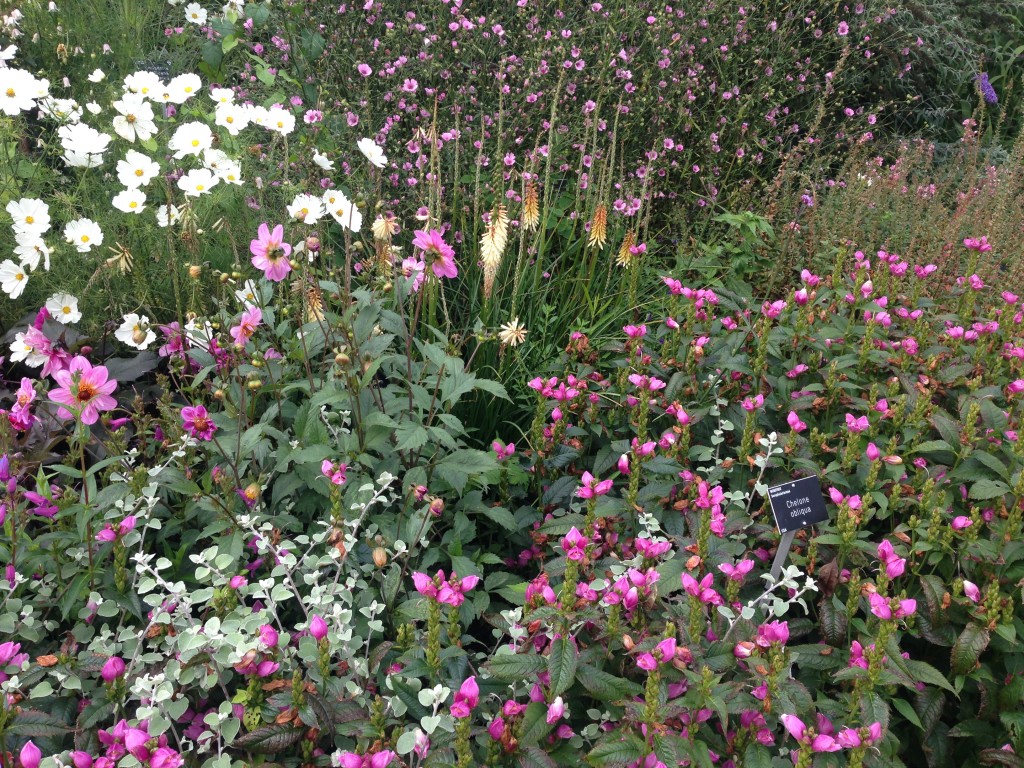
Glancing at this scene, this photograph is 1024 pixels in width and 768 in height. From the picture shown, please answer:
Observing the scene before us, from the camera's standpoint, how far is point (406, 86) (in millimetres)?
3316

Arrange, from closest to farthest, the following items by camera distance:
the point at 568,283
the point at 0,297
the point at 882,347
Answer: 1. the point at 882,347
2. the point at 0,297
3. the point at 568,283

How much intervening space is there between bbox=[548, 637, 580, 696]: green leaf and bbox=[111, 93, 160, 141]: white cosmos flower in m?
1.92

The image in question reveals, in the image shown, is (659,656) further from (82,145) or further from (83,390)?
(82,145)

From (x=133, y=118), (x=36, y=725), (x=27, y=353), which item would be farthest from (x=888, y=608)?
(x=133, y=118)

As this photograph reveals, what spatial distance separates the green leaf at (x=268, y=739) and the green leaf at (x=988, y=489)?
143cm

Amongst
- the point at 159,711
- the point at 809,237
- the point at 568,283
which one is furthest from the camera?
the point at 809,237

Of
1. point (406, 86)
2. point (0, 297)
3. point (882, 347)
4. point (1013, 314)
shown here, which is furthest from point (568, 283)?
point (0, 297)

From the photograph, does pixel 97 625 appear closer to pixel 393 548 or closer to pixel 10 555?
pixel 10 555

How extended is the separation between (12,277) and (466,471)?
4.89ft

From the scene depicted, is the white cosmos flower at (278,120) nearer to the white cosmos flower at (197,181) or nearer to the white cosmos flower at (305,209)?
the white cosmos flower at (197,181)

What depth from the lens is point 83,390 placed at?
1.71 m

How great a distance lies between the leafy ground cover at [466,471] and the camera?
1.40 m

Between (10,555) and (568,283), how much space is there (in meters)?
2.14

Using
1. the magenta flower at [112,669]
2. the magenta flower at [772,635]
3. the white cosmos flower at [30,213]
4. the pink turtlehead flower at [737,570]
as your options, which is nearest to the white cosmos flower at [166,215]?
the white cosmos flower at [30,213]
